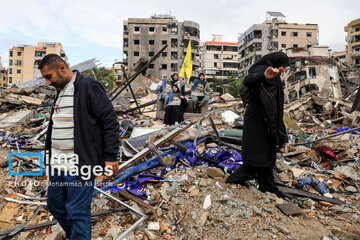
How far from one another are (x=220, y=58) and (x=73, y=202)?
194 feet

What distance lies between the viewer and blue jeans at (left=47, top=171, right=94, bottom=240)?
Answer: 169 cm

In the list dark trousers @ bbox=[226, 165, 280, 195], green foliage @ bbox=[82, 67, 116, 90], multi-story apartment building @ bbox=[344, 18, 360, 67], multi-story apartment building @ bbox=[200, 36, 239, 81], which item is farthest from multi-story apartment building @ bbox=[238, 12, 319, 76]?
dark trousers @ bbox=[226, 165, 280, 195]

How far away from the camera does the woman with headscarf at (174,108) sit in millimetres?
7516

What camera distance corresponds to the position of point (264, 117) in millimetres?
2668

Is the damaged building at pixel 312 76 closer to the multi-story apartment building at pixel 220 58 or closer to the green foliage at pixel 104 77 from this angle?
the green foliage at pixel 104 77

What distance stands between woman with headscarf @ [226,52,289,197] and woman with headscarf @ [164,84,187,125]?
15.6ft

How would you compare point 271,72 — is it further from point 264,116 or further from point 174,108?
point 174,108

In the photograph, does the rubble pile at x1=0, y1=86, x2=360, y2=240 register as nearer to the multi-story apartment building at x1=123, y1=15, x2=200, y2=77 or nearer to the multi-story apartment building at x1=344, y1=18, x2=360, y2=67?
the multi-story apartment building at x1=123, y1=15, x2=200, y2=77

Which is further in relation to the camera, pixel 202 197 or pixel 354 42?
pixel 354 42

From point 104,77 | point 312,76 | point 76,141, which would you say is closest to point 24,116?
point 76,141

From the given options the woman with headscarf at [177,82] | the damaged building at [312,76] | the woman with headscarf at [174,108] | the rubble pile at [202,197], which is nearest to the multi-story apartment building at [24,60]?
the damaged building at [312,76]

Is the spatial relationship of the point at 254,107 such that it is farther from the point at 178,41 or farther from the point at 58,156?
the point at 178,41

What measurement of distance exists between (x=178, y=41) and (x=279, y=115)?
4168cm

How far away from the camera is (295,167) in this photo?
4152 millimetres
